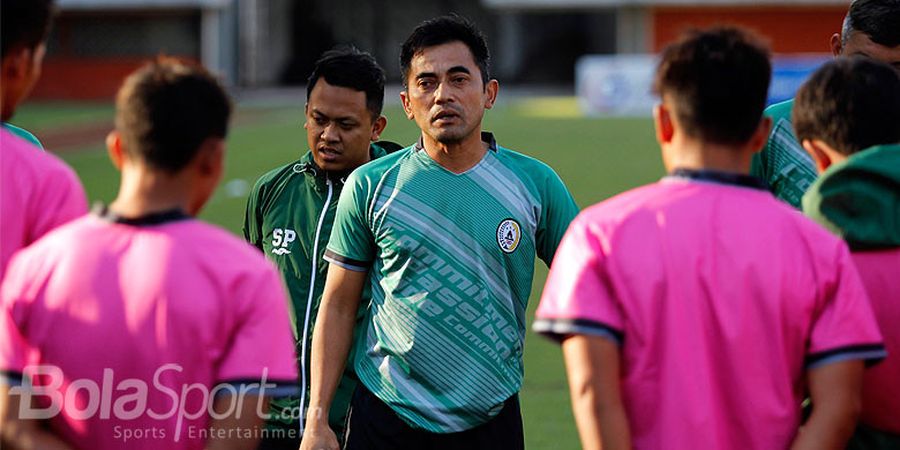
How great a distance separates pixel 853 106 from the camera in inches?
121

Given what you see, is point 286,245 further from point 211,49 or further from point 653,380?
point 211,49

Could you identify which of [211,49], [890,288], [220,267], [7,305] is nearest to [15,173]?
[7,305]

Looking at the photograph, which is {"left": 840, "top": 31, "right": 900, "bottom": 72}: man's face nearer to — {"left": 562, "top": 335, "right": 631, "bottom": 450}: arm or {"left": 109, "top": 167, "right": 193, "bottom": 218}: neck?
{"left": 562, "top": 335, "right": 631, "bottom": 450}: arm

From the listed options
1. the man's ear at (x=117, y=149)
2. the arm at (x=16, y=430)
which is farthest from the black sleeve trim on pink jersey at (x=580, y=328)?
the arm at (x=16, y=430)

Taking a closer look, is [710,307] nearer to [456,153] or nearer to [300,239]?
[456,153]

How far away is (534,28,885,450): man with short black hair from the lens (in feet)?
9.32

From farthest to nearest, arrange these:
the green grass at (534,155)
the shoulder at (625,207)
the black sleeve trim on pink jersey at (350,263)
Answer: the green grass at (534,155) → the black sleeve trim on pink jersey at (350,263) → the shoulder at (625,207)

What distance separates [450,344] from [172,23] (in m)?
43.2

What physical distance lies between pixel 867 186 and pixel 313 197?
2295 mm

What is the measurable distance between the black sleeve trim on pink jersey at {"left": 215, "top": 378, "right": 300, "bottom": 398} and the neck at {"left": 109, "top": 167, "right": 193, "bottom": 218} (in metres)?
0.40

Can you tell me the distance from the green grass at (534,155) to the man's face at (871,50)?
3.19 metres

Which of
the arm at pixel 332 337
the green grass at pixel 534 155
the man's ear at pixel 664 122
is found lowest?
the green grass at pixel 534 155

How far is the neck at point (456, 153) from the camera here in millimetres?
4293

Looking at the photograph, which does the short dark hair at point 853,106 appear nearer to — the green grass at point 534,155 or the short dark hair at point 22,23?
the short dark hair at point 22,23
